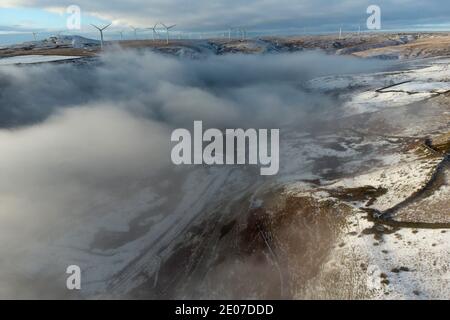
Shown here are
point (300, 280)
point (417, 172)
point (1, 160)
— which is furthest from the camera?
point (1, 160)

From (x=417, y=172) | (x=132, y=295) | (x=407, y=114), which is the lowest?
(x=132, y=295)

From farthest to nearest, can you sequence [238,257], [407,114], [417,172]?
1. [407,114]
2. [417,172]
3. [238,257]

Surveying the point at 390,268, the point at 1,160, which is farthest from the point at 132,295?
the point at 1,160

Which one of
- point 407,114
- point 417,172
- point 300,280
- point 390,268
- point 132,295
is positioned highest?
point 407,114

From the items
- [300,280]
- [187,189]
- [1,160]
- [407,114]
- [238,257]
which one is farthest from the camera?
[407,114]

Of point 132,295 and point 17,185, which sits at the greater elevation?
point 17,185

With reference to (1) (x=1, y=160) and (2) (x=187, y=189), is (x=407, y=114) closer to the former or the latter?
(2) (x=187, y=189)

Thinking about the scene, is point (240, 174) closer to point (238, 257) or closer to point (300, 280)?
point (238, 257)
